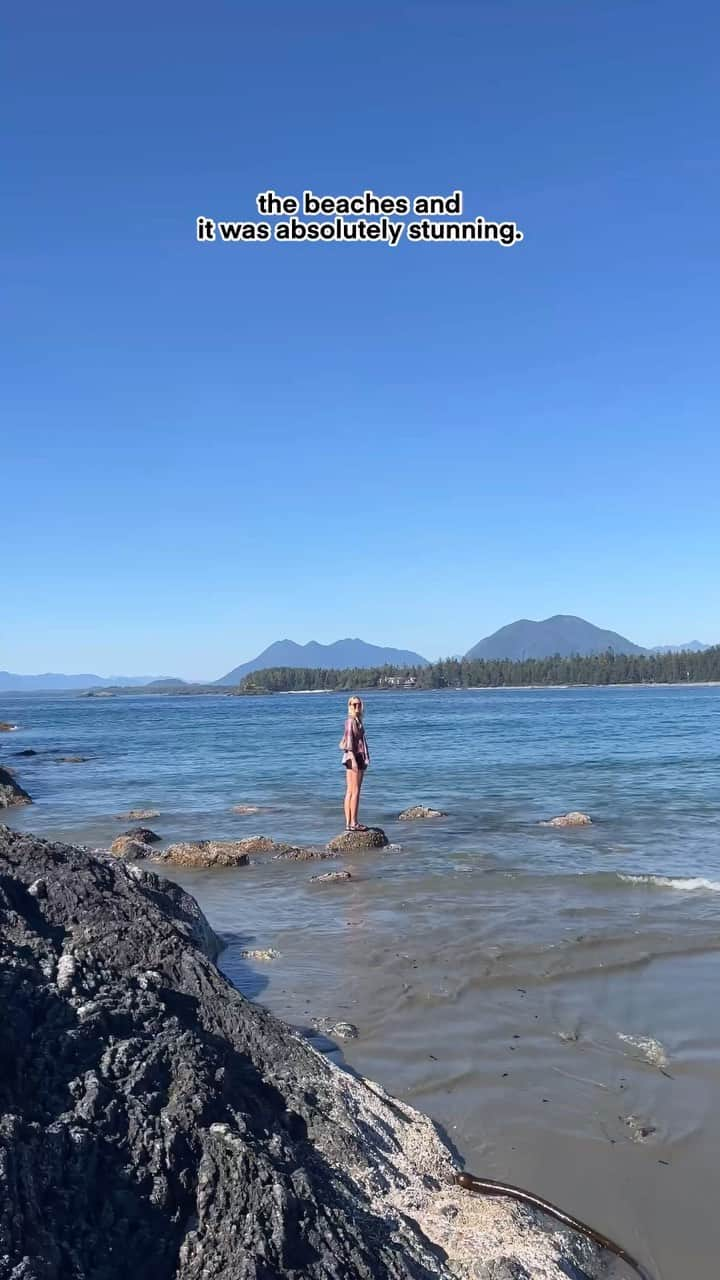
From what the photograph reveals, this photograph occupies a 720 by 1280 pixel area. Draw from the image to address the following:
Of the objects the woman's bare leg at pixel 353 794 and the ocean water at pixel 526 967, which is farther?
the woman's bare leg at pixel 353 794

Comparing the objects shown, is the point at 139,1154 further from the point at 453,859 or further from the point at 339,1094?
the point at 453,859

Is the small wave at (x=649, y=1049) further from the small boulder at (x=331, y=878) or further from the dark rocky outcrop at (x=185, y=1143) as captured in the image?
the small boulder at (x=331, y=878)

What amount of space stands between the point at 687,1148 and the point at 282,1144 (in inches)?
92.8

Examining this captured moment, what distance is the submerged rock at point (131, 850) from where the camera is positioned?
1177cm

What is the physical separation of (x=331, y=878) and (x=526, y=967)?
12.6 feet

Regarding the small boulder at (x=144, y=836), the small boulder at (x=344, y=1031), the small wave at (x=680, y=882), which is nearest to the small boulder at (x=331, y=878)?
the small wave at (x=680, y=882)

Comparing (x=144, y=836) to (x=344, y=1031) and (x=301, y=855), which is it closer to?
(x=301, y=855)

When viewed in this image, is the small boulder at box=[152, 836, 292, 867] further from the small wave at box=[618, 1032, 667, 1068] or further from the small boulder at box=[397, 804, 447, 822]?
the small wave at box=[618, 1032, 667, 1068]

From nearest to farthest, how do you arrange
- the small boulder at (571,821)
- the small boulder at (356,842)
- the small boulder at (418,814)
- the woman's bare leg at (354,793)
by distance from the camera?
the small boulder at (356,842) < the woman's bare leg at (354,793) < the small boulder at (571,821) < the small boulder at (418,814)

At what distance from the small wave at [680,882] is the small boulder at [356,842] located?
376 cm

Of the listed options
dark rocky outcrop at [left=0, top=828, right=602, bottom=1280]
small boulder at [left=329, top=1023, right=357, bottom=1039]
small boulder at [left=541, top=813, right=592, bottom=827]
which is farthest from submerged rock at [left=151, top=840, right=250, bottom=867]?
dark rocky outcrop at [left=0, top=828, right=602, bottom=1280]

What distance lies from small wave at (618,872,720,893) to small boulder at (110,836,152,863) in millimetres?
6308

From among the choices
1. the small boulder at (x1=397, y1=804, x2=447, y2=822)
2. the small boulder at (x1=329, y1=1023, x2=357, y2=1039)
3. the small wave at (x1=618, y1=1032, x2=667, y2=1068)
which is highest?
the small boulder at (x1=329, y1=1023, x2=357, y2=1039)

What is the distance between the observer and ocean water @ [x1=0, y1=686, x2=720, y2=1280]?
14.1ft
